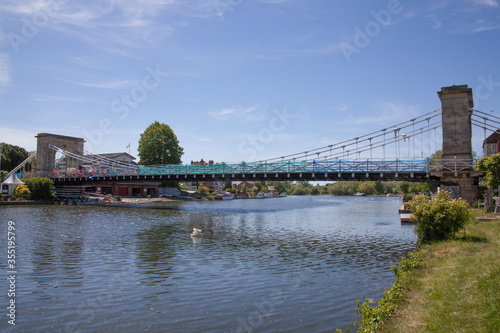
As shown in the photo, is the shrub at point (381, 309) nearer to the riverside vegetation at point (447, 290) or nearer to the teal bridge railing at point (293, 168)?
the riverside vegetation at point (447, 290)

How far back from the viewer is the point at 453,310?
7.39 metres

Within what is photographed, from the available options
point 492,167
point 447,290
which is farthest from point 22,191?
point 447,290

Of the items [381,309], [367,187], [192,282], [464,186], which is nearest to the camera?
[381,309]

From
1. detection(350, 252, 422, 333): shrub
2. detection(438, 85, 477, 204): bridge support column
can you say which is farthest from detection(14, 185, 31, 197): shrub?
detection(350, 252, 422, 333): shrub

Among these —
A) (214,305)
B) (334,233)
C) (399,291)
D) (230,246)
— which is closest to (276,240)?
(230,246)

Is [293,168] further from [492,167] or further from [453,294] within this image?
[453,294]

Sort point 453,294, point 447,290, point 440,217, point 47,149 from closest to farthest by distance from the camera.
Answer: point 453,294, point 447,290, point 440,217, point 47,149

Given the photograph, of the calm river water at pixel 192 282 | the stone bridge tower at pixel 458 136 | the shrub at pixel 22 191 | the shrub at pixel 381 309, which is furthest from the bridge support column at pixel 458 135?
the shrub at pixel 22 191

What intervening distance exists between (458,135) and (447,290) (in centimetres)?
2790

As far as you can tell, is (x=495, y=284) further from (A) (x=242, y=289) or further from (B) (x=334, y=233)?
(B) (x=334, y=233)

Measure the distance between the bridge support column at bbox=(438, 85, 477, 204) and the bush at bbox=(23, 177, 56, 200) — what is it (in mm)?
56803

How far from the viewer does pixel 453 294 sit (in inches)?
329

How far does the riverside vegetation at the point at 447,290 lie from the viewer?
6.87m

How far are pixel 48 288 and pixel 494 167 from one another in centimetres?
2571
